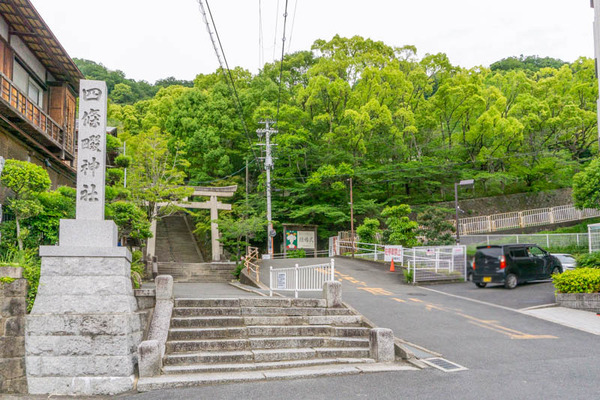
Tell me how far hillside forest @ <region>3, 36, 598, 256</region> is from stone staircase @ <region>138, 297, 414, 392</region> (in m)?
21.2

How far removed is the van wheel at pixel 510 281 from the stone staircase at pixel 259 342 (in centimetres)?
984

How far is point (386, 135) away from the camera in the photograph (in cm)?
3394

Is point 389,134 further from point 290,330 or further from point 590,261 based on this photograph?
point 290,330

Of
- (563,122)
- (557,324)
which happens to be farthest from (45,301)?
(563,122)

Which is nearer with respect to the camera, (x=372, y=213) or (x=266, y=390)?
(x=266, y=390)

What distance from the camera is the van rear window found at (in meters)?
17.2

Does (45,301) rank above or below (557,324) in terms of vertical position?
above

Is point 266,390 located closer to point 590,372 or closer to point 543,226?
point 590,372

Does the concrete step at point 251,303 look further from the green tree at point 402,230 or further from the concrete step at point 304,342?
the green tree at point 402,230

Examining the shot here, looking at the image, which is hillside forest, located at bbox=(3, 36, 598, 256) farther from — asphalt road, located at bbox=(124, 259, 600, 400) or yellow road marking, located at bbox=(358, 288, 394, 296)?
asphalt road, located at bbox=(124, 259, 600, 400)

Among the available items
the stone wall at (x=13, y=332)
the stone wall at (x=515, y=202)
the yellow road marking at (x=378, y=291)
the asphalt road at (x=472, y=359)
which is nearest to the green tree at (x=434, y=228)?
the yellow road marking at (x=378, y=291)

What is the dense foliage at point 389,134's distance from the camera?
32.8m

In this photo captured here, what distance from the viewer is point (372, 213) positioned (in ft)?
113

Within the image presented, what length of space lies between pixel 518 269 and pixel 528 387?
38.0 ft
